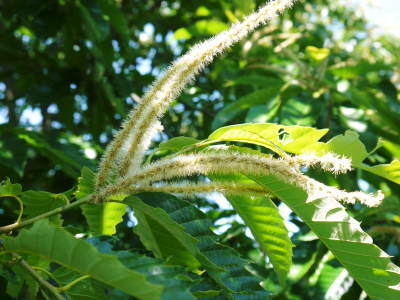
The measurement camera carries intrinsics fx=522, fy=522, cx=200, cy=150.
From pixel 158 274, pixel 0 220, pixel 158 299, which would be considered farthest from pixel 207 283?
pixel 0 220

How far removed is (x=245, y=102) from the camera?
280 cm

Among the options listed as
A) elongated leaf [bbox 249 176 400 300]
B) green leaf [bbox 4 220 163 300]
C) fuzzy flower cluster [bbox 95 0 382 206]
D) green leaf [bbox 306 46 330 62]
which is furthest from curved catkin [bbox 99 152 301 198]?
green leaf [bbox 306 46 330 62]

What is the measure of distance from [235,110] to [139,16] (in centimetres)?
152

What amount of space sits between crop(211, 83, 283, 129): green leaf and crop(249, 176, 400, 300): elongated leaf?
5.02ft

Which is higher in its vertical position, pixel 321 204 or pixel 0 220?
pixel 0 220

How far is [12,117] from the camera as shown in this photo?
13.3 feet

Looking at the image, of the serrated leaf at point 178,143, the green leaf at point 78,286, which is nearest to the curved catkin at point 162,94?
the serrated leaf at point 178,143

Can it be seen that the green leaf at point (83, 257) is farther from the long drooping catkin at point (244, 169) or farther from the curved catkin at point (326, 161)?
the curved catkin at point (326, 161)

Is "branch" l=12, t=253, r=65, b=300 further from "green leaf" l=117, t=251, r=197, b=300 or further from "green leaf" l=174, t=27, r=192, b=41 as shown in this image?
"green leaf" l=174, t=27, r=192, b=41

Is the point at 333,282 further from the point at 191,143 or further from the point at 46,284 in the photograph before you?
the point at 46,284

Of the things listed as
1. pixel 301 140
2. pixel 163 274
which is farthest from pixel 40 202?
pixel 301 140

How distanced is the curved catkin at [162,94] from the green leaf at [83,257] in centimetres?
23

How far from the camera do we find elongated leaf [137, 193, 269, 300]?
1.29 metres

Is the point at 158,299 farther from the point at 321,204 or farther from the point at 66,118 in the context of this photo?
the point at 66,118
